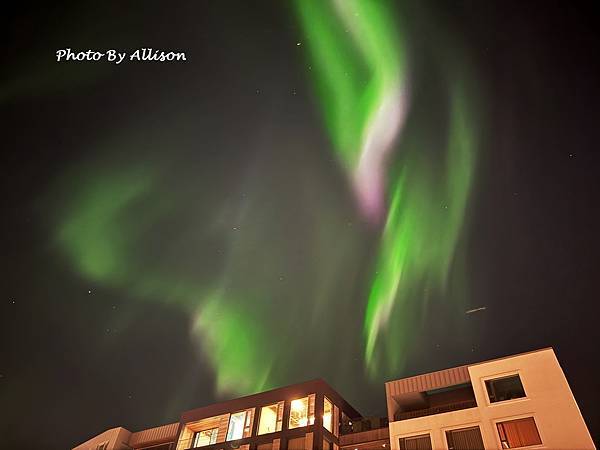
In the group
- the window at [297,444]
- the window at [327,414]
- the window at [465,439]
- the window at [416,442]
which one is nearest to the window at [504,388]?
the window at [465,439]

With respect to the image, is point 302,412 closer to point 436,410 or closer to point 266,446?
point 266,446

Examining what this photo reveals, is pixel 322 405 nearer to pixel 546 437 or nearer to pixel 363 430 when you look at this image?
pixel 363 430

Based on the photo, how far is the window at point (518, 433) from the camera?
29216 mm

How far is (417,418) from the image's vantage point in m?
34.4

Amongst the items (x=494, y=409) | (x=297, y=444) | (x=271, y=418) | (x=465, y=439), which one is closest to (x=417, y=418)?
(x=465, y=439)

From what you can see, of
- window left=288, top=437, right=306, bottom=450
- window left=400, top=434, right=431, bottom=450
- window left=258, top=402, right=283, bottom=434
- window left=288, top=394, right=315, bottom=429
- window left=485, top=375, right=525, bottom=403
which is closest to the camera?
window left=485, top=375, right=525, bottom=403

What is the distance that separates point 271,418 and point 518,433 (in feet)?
71.9

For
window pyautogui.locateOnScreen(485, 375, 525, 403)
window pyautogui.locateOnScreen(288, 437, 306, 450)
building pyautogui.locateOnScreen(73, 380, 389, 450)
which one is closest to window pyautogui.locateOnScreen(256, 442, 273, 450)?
building pyautogui.locateOnScreen(73, 380, 389, 450)

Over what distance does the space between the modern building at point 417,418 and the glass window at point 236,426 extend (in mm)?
106

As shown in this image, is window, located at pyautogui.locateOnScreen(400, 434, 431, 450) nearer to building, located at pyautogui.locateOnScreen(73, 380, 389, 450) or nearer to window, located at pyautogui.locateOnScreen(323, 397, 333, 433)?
building, located at pyautogui.locateOnScreen(73, 380, 389, 450)

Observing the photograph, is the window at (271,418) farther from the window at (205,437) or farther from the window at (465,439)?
the window at (465,439)

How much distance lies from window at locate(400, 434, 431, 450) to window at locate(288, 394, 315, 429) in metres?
8.59

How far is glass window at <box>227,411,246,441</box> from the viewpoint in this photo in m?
43.0

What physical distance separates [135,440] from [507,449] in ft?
130
